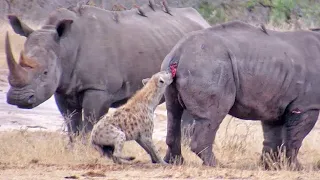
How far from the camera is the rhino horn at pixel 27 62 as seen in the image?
11547 millimetres

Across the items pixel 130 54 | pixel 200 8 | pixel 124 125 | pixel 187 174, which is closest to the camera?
pixel 187 174

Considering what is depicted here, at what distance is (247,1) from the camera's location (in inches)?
1436

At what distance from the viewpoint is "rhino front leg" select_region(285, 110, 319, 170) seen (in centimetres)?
1116

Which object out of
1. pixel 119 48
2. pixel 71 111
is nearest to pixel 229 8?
pixel 119 48

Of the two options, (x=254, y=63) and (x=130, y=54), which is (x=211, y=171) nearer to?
(x=254, y=63)

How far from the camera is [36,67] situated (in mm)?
11664

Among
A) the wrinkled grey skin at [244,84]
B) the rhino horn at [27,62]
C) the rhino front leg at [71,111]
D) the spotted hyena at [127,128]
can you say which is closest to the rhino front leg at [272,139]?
the wrinkled grey skin at [244,84]

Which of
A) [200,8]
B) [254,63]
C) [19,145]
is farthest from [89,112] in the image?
[200,8]

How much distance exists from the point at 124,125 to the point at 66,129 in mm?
3375

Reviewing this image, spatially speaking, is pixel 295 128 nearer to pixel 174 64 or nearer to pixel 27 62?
pixel 174 64

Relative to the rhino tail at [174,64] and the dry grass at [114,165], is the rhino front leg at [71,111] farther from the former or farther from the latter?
the rhino tail at [174,64]

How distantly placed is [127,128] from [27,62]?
1.77 metres

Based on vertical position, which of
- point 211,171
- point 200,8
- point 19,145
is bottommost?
point 200,8

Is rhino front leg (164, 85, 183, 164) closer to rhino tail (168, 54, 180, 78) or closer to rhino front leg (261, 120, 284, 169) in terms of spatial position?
rhino tail (168, 54, 180, 78)
